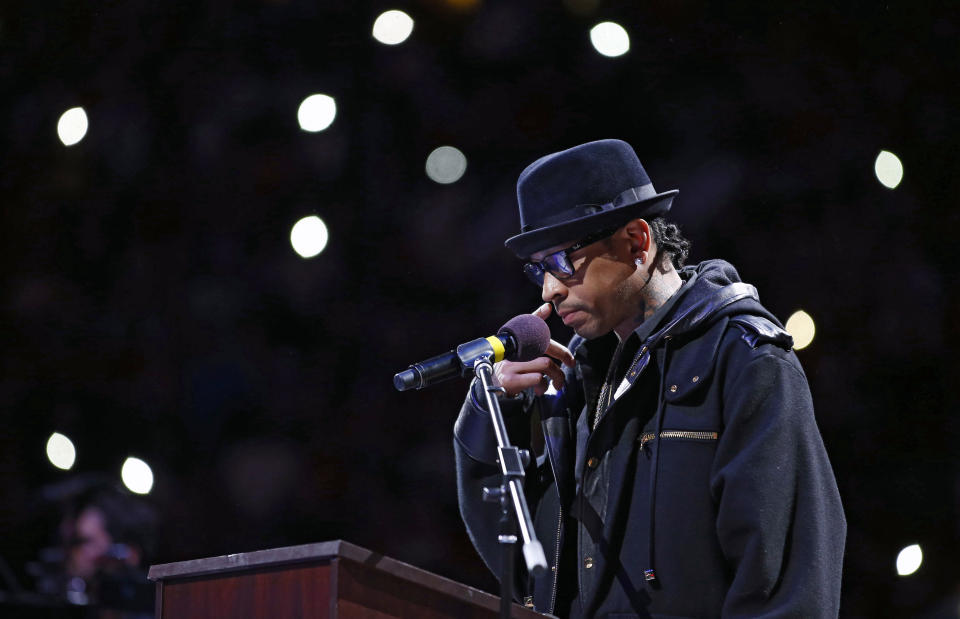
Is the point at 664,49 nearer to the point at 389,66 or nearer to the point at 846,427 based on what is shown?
the point at 389,66

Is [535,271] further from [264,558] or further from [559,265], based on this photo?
[264,558]

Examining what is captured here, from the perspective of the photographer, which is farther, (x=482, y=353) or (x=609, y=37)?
(x=609, y=37)

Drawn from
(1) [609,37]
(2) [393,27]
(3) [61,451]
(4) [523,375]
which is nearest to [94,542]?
(3) [61,451]

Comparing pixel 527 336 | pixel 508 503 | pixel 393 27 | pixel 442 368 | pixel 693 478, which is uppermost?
pixel 393 27

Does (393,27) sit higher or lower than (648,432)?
Result: higher

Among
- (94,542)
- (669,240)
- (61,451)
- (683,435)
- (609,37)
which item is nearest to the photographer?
(683,435)

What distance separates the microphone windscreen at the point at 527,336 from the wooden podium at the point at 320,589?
1.78 feet

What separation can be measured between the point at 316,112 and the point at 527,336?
98.0 inches

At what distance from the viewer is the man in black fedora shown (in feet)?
6.68

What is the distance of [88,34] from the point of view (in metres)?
4.57

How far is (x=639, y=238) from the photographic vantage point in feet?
8.11

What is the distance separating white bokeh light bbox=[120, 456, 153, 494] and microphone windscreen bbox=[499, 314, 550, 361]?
299 cm

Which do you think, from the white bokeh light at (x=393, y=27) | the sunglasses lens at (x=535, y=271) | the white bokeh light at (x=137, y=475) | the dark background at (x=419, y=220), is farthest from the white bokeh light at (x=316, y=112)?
the sunglasses lens at (x=535, y=271)

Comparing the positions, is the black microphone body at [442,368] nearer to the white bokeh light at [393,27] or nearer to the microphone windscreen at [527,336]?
the microphone windscreen at [527,336]
